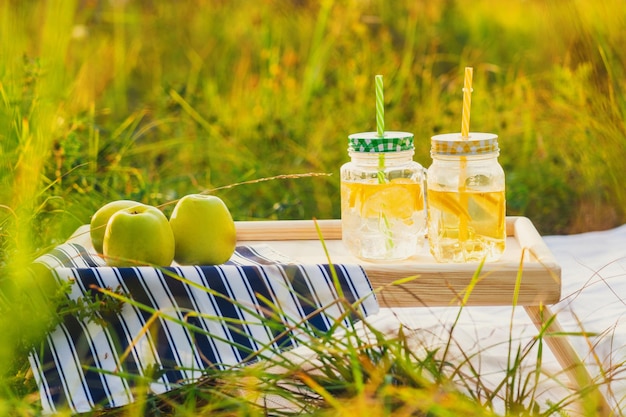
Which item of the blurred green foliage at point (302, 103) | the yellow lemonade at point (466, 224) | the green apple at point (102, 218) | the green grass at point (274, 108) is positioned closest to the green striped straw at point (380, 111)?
the yellow lemonade at point (466, 224)

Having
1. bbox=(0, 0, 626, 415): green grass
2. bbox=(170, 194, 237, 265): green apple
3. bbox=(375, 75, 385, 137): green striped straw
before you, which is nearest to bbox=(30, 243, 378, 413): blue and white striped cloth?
bbox=(0, 0, 626, 415): green grass

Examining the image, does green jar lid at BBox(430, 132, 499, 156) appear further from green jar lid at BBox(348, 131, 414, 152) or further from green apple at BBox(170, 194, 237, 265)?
green apple at BBox(170, 194, 237, 265)

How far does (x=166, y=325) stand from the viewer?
152 centimetres

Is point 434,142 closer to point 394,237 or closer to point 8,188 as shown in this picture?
point 394,237

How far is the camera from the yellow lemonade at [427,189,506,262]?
169 cm

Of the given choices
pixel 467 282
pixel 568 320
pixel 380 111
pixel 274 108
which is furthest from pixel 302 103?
pixel 467 282

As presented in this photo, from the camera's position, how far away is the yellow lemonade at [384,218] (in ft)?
5.70

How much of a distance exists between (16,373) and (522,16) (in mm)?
3948

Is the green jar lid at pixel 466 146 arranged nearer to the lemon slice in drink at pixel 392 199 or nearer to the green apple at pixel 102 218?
the lemon slice in drink at pixel 392 199

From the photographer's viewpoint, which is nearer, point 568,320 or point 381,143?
point 381,143

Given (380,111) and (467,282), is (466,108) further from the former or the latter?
(467,282)

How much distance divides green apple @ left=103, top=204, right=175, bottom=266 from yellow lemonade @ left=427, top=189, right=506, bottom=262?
0.55 metres

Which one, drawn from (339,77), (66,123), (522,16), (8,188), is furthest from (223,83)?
(8,188)

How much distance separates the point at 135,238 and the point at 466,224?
26.0 inches
